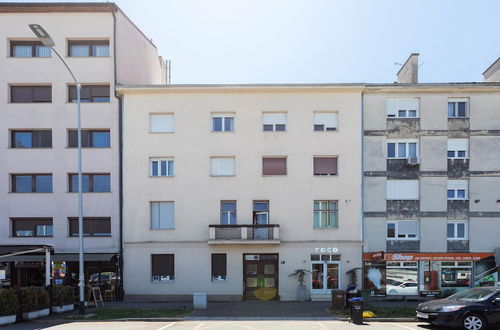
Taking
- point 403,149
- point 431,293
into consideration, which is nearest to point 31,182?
point 403,149

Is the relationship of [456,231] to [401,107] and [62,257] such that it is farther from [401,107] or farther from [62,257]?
[62,257]

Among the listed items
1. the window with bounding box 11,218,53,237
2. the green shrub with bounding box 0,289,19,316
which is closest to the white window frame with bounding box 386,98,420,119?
the green shrub with bounding box 0,289,19,316

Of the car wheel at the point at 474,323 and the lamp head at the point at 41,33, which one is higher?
the lamp head at the point at 41,33

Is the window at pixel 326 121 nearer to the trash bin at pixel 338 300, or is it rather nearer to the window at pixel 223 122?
the window at pixel 223 122

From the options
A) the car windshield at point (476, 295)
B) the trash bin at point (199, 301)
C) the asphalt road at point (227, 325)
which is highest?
the car windshield at point (476, 295)

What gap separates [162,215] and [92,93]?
25.4 feet

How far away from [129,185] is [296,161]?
9045 mm

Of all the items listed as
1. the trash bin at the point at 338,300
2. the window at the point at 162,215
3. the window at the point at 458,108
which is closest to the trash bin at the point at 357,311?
the trash bin at the point at 338,300

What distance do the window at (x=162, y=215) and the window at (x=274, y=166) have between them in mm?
5386

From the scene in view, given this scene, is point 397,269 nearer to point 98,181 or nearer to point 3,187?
point 98,181

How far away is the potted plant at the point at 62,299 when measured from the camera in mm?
16734

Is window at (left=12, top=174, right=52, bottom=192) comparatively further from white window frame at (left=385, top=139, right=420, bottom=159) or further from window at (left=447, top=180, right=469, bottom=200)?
window at (left=447, top=180, right=469, bottom=200)

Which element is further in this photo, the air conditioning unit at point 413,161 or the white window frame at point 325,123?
the white window frame at point 325,123

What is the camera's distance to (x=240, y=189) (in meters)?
21.2
